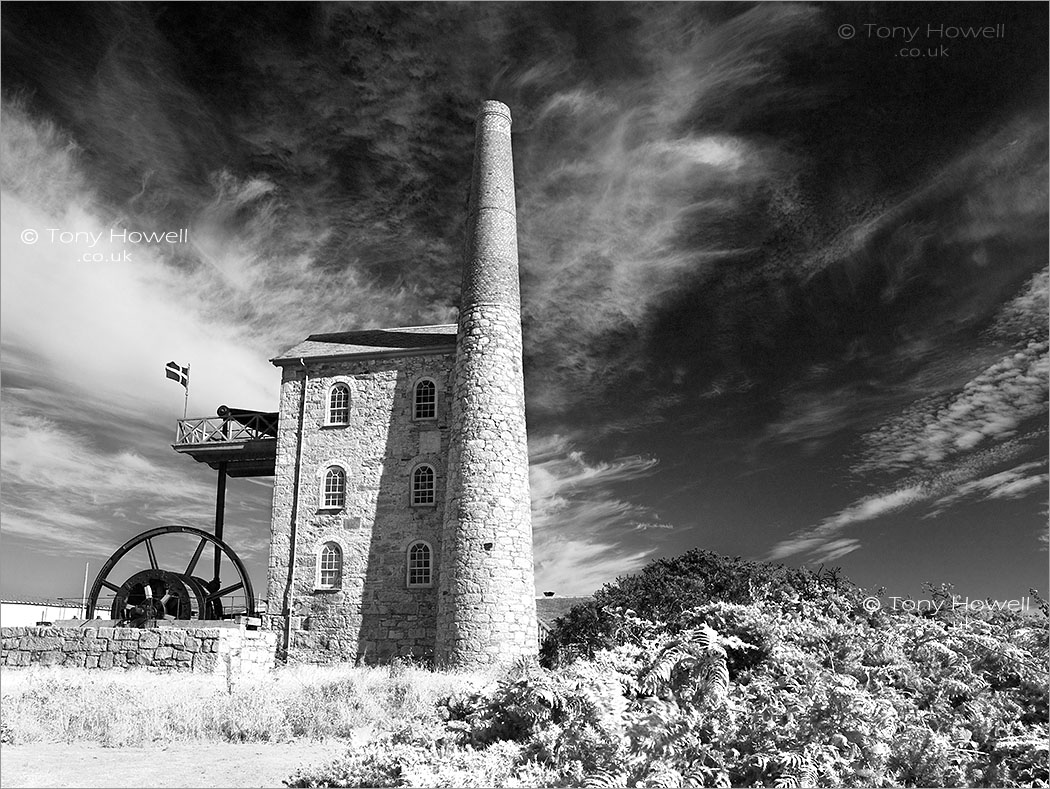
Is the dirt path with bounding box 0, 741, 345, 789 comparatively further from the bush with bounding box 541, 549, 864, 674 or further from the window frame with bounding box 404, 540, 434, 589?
the window frame with bounding box 404, 540, 434, 589

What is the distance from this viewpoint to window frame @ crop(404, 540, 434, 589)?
2511 centimetres

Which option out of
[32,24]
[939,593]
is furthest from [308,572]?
[939,593]

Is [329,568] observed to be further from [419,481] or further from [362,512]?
[419,481]

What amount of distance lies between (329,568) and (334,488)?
2.52m

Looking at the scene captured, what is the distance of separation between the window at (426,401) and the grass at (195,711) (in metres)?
13.0

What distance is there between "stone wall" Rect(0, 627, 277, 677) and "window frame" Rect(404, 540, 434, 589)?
6274mm

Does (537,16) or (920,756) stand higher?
(537,16)

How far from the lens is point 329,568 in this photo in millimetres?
26016

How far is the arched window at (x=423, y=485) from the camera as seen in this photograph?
25953 millimetres

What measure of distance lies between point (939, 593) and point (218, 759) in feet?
25.2

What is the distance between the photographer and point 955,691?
23.9ft

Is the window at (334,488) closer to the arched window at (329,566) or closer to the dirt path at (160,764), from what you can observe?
the arched window at (329,566)

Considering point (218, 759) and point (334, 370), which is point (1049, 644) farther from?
point (334, 370)

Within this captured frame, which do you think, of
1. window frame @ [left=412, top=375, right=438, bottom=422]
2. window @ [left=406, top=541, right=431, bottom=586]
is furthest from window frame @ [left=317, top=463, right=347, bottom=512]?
window frame @ [left=412, top=375, right=438, bottom=422]
